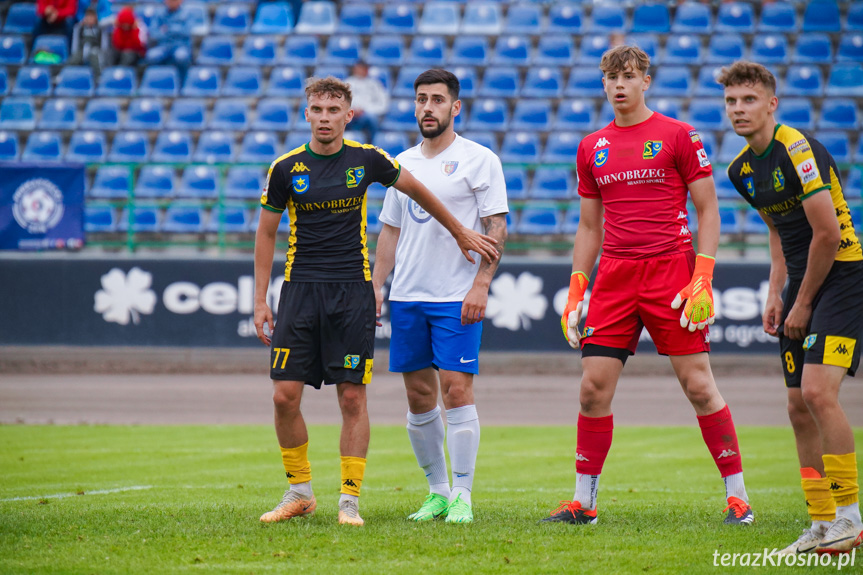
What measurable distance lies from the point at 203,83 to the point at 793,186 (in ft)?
58.7

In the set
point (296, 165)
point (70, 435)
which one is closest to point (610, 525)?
point (296, 165)

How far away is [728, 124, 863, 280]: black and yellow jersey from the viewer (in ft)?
17.0

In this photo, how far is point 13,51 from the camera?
72.6 ft

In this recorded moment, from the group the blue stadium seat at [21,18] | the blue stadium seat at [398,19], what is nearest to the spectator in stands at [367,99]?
the blue stadium seat at [398,19]

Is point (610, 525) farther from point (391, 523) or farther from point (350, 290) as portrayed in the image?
point (350, 290)

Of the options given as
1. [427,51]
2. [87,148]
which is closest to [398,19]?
[427,51]

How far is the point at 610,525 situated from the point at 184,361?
41.2 ft

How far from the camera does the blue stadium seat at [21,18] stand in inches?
912

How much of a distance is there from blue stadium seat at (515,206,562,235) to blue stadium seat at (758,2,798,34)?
798cm

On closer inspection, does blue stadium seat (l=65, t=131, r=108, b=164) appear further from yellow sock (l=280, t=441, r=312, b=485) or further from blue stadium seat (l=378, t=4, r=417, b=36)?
yellow sock (l=280, t=441, r=312, b=485)

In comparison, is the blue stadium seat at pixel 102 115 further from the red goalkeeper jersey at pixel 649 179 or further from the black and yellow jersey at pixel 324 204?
the red goalkeeper jersey at pixel 649 179

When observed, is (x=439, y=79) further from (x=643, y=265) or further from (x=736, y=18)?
(x=736, y=18)

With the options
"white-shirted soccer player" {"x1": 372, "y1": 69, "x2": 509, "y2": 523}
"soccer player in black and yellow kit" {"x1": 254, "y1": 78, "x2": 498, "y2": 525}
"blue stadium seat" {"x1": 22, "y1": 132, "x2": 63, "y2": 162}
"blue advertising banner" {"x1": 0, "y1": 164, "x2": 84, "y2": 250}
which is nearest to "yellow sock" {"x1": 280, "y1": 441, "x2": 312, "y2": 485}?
"soccer player in black and yellow kit" {"x1": 254, "y1": 78, "x2": 498, "y2": 525}

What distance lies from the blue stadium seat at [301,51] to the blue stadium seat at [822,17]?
35.2ft
